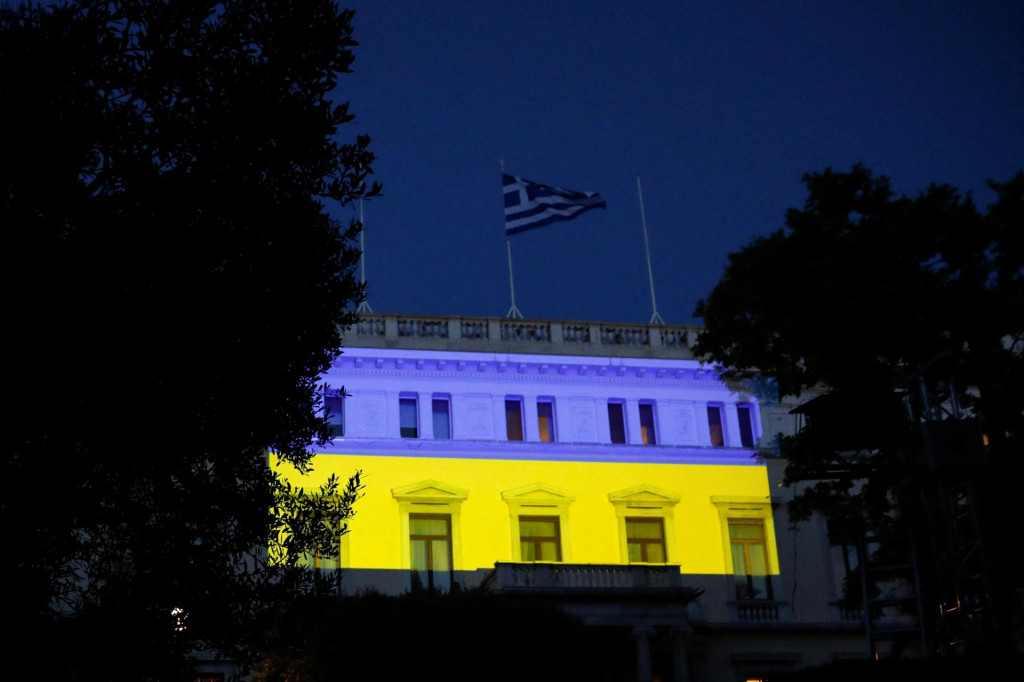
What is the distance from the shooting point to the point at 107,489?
10688mm

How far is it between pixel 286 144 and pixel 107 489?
3.56 m

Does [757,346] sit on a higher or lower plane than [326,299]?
higher

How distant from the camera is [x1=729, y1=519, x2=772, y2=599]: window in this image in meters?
33.8

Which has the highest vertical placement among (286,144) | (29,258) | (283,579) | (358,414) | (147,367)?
(358,414)

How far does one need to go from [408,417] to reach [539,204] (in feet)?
24.8

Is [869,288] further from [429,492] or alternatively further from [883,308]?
[429,492]

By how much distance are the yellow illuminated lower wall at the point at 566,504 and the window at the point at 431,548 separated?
26 centimetres

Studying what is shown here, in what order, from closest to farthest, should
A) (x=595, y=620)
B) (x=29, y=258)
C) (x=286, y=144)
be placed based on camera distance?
(x=29, y=258) < (x=286, y=144) < (x=595, y=620)

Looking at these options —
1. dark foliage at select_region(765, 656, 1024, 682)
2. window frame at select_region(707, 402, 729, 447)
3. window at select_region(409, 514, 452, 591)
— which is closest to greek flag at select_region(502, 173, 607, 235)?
window frame at select_region(707, 402, 729, 447)

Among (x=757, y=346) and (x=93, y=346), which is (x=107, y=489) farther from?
(x=757, y=346)

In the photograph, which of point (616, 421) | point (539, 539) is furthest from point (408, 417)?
point (616, 421)

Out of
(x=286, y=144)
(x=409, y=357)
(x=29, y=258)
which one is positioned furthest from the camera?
(x=409, y=357)

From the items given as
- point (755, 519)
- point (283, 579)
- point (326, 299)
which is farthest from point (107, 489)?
point (755, 519)

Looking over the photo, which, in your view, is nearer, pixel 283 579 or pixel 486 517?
pixel 283 579
